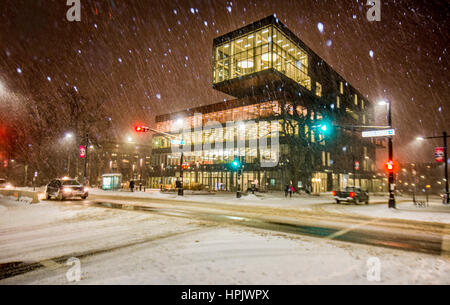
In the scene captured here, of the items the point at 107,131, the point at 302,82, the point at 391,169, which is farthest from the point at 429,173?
the point at 107,131

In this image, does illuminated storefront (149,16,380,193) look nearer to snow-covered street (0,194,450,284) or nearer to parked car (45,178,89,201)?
parked car (45,178,89,201)

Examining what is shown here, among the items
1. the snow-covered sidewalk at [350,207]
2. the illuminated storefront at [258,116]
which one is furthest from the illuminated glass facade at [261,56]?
the snow-covered sidewalk at [350,207]

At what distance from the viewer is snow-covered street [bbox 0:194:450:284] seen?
4.20 metres

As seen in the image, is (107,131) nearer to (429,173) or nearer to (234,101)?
(234,101)

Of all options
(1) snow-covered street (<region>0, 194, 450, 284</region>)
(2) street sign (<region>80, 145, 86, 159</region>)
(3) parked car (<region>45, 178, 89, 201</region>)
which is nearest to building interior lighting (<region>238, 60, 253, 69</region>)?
(2) street sign (<region>80, 145, 86, 159</region>)

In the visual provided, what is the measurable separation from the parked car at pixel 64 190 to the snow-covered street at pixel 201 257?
11.9m

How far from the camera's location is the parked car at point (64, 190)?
62.6ft

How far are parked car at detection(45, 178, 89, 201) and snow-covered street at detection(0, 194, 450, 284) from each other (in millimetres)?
11882

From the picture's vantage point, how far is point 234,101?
47.6m

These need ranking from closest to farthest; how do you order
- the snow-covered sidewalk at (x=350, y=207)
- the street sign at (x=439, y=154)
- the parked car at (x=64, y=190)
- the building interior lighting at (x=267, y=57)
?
the snow-covered sidewalk at (x=350, y=207)
the parked car at (x=64, y=190)
the street sign at (x=439, y=154)
the building interior lighting at (x=267, y=57)

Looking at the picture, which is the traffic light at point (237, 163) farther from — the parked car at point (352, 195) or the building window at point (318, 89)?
the building window at point (318, 89)

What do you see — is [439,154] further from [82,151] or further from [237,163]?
[82,151]

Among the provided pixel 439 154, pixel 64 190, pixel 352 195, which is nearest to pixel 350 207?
pixel 352 195
